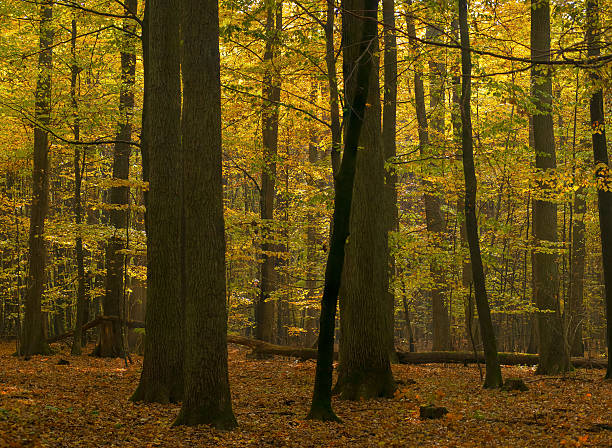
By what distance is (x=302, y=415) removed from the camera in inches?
312

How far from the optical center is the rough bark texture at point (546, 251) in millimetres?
11555

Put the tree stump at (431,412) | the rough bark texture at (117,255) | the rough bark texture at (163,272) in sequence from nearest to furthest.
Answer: the tree stump at (431,412)
the rough bark texture at (163,272)
the rough bark texture at (117,255)

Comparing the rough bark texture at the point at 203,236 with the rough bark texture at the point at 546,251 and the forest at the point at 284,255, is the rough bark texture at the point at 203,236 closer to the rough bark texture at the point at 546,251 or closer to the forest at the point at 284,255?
the forest at the point at 284,255

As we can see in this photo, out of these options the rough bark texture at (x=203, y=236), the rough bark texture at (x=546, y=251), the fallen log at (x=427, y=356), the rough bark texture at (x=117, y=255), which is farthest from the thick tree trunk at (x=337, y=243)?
the rough bark texture at (x=117, y=255)

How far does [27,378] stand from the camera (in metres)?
10.6

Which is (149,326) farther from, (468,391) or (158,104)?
(468,391)

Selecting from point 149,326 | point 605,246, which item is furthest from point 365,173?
point 605,246

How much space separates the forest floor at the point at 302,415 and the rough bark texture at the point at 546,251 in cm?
63

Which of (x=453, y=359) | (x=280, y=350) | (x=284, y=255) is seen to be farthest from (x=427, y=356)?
(x=284, y=255)

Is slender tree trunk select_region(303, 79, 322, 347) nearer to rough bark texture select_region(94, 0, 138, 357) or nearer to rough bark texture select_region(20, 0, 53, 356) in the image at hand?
rough bark texture select_region(94, 0, 138, 357)

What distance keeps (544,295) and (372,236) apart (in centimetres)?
483

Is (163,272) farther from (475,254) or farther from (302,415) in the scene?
(475,254)

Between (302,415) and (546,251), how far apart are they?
674 cm

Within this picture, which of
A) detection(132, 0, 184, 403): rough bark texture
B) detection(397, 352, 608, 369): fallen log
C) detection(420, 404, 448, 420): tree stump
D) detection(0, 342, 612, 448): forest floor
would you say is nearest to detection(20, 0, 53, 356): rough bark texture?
detection(0, 342, 612, 448): forest floor
